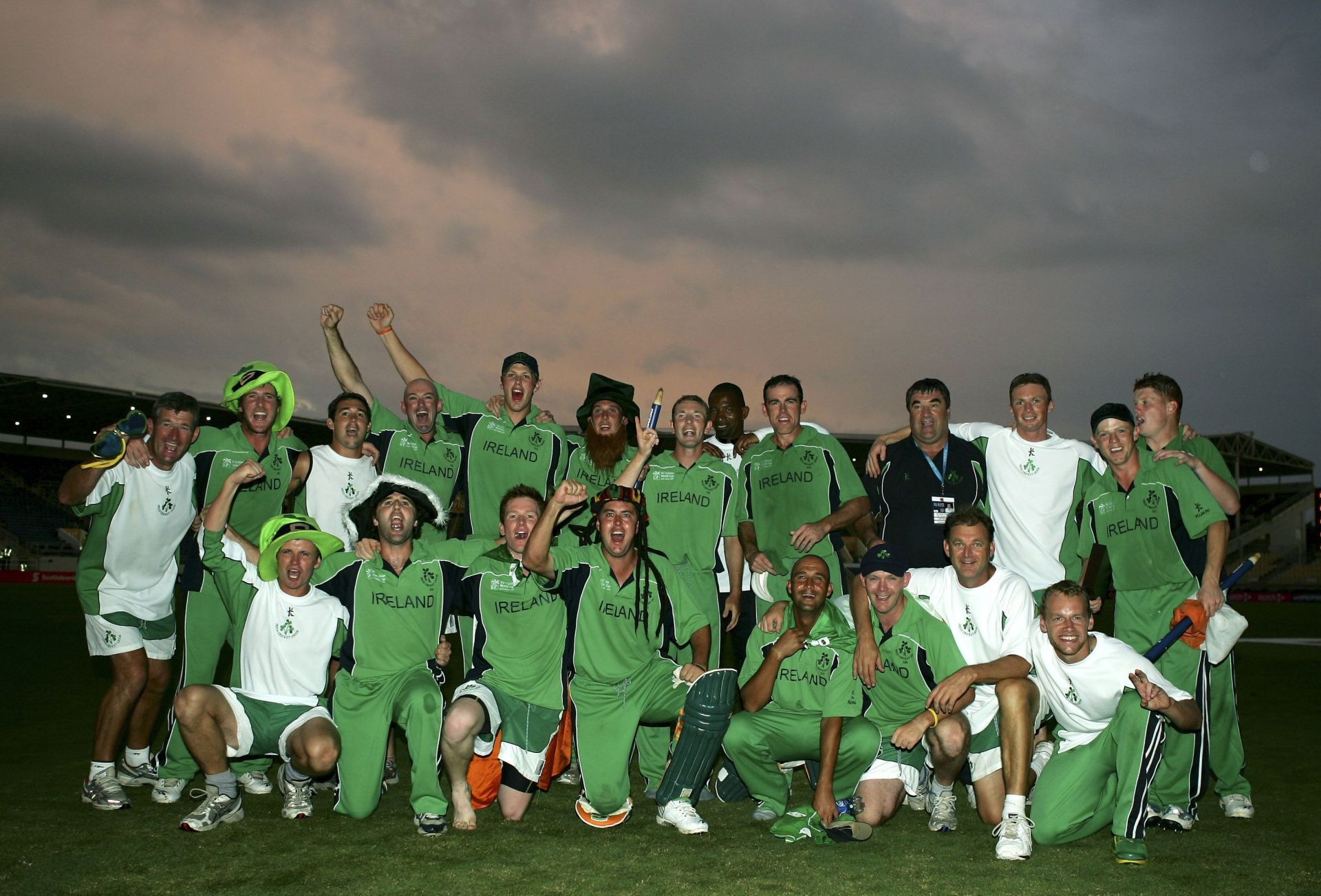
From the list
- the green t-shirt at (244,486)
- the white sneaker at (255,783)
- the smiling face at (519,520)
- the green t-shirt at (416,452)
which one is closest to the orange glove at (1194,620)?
the smiling face at (519,520)

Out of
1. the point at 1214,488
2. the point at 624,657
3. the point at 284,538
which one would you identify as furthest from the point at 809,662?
the point at 284,538

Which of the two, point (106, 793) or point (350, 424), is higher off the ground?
point (350, 424)

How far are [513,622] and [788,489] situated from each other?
192 cm

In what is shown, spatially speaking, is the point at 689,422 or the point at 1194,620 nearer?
the point at 1194,620

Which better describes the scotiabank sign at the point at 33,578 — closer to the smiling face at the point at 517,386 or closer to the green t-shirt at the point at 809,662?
the smiling face at the point at 517,386

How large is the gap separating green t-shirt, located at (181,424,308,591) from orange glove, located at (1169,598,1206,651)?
5.07 metres

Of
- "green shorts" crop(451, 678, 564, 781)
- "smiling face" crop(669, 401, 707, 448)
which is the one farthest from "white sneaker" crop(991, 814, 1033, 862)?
"smiling face" crop(669, 401, 707, 448)

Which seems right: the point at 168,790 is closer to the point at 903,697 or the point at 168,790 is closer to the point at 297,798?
the point at 297,798

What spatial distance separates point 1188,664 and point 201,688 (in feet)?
16.4

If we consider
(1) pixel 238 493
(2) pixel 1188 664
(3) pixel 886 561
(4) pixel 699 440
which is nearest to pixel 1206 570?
(2) pixel 1188 664

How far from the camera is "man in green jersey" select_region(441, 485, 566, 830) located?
17.0ft

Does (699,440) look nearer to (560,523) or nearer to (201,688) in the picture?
(560,523)

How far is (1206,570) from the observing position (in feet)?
17.3

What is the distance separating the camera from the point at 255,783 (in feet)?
17.9
